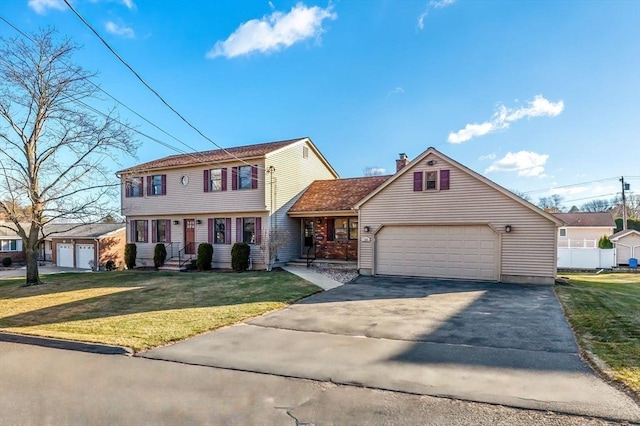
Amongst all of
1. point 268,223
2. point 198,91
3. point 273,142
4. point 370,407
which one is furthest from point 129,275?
point 370,407

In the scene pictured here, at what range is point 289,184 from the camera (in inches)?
794

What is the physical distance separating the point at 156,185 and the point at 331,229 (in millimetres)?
11064

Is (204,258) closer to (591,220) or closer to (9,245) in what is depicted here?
(9,245)

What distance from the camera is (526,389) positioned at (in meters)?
4.52

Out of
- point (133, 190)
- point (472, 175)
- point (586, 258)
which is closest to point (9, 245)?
point (133, 190)

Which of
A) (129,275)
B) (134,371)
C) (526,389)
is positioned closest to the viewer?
(526,389)

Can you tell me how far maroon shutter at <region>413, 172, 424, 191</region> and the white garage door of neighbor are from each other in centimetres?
2422

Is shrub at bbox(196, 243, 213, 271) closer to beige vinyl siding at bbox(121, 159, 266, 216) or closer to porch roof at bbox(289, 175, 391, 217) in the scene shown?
beige vinyl siding at bbox(121, 159, 266, 216)

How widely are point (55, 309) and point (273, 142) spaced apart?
14.9 metres

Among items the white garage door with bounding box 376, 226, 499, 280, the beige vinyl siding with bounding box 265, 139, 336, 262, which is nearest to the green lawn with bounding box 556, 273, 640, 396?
the white garage door with bounding box 376, 226, 499, 280

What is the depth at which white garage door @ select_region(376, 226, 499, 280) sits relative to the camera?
14.3 meters

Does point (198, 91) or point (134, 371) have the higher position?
point (198, 91)

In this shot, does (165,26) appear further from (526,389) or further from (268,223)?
(526,389)

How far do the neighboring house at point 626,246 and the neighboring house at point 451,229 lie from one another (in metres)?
21.3
